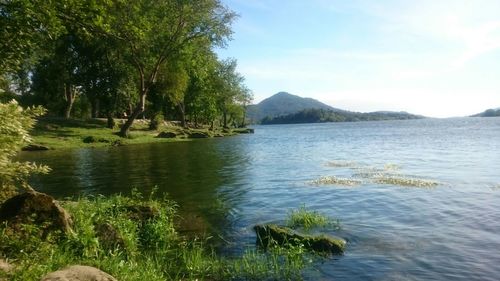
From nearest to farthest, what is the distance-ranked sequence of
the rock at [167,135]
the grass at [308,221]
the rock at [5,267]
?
the rock at [5,267] < the grass at [308,221] < the rock at [167,135]

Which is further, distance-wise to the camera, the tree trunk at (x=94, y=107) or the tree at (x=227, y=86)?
the tree at (x=227, y=86)

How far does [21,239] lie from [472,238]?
13.3 meters

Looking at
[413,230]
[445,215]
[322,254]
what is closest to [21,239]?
[322,254]

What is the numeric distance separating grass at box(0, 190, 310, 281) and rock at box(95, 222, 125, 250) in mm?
45

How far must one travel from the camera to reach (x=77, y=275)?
801 cm

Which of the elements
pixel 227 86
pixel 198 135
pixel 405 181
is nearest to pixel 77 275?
pixel 405 181

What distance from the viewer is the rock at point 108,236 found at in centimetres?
1203

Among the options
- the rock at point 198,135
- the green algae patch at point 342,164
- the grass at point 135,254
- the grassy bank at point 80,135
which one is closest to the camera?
the grass at point 135,254

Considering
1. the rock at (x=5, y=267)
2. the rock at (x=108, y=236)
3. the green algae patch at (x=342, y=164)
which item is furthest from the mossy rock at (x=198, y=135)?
the rock at (x=5, y=267)

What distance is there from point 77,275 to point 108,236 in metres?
4.37

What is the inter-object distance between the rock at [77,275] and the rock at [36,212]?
3.19 metres

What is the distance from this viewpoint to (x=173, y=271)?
11562 millimetres

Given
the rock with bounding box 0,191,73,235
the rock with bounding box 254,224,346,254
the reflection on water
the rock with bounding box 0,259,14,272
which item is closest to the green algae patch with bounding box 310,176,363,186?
the reflection on water

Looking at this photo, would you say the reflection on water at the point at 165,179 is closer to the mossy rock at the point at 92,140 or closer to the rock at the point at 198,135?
the mossy rock at the point at 92,140
